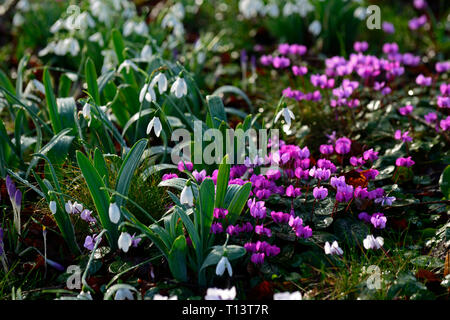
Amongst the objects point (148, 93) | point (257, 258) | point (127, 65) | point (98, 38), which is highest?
point (98, 38)

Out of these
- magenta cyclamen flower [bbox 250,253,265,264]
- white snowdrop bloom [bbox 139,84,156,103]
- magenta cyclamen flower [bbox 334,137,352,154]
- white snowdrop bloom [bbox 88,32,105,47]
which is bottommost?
magenta cyclamen flower [bbox 250,253,265,264]

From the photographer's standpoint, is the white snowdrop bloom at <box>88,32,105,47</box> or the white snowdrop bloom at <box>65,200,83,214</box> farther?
the white snowdrop bloom at <box>88,32,105,47</box>

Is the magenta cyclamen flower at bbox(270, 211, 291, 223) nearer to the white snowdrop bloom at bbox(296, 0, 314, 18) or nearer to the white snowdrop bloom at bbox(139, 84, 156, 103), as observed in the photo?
the white snowdrop bloom at bbox(139, 84, 156, 103)

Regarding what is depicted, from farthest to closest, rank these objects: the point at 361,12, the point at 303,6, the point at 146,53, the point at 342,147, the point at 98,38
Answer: the point at 303,6
the point at 361,12
the point at 98,38
the point at 146,53
the point at 342,147

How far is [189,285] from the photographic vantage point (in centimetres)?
203

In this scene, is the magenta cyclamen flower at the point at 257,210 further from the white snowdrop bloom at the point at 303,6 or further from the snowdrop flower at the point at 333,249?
the white snowdrop bloom at the point at 303,6

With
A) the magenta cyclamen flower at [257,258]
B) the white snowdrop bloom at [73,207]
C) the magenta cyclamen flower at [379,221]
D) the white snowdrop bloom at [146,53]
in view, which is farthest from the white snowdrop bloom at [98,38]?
the magenta cyclamen flower at [379,221]

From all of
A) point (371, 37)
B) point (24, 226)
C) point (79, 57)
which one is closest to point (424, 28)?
point (371, 37)

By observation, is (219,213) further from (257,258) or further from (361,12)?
(361,12)

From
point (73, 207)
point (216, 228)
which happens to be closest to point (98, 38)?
point (73, 207)

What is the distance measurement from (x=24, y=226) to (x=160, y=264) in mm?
615

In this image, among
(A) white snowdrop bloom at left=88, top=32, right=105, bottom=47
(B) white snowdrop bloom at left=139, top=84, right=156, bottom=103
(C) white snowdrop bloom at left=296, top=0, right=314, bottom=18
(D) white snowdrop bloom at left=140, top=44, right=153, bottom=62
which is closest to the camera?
(B) white snowdrop bloom at left=139, top=84, right=156, bottom=103

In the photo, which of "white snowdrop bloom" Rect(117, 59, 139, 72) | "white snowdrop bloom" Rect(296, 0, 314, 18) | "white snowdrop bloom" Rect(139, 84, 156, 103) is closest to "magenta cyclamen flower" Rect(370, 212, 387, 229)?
"white snowdrop bloom" Rect(139, 84, 156, 103)
